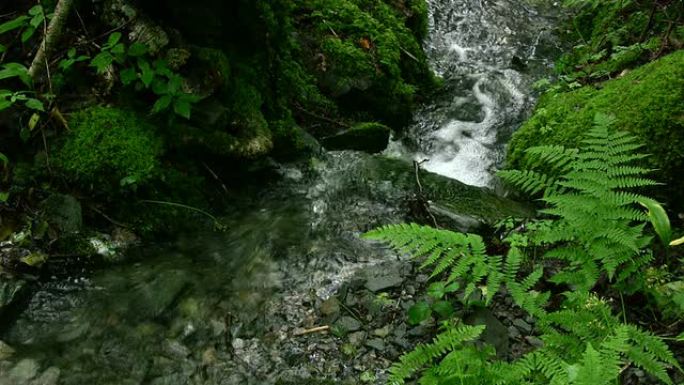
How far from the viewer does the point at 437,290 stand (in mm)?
3441

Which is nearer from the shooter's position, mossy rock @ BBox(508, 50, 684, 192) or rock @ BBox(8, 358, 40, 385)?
rock @ BBox(8, 358, 40, 385)

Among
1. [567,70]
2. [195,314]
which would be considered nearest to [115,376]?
[195,314]

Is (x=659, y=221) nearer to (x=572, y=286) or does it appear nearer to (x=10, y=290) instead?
(x=572, y=286)

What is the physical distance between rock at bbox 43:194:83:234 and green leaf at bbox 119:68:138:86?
0.98m

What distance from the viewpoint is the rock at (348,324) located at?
11.4 feet

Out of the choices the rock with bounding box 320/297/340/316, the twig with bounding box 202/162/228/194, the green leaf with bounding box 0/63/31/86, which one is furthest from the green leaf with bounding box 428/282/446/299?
the green leaf with bounding box 0/63/31/86

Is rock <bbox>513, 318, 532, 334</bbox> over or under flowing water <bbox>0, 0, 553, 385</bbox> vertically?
over

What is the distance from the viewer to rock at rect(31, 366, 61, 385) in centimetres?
298

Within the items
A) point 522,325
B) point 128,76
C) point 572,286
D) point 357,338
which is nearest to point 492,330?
point 522,325

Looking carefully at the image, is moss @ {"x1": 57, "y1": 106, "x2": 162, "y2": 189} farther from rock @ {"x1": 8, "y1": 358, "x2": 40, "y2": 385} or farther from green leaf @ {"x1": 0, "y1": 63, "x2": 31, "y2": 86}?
rock @ {"x1": 8, "y1": 358, "x2": 40, "y2": 385}

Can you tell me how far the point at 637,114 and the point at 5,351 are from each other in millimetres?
5025

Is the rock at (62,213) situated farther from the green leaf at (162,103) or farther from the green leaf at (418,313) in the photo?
the green leaf at (418,313)

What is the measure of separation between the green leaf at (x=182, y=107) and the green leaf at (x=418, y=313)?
2.25 meters

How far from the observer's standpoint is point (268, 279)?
396 centimetres
